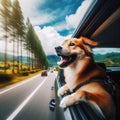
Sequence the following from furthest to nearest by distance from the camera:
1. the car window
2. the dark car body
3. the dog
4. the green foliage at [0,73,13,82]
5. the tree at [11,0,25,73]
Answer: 1. the tree at [11,0,25,73]
2. the green foliage at [0,73,13,82]
3. the car window
4. the dog
5. the dark car body

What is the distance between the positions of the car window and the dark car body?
0.16 ft

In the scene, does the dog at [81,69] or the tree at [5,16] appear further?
the tree at [5,16]

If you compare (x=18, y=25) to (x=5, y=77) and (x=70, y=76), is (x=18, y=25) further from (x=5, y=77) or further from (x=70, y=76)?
(x=70, y=76)

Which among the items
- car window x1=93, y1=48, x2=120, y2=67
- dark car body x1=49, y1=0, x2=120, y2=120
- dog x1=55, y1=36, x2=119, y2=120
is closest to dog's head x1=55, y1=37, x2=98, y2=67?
Answer: dog x1=55, y1=36, x2=119, y2=120

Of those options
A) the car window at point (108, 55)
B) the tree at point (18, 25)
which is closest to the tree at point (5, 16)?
the tree at point (18, 25)

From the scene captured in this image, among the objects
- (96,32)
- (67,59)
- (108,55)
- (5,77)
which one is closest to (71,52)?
(67,59)

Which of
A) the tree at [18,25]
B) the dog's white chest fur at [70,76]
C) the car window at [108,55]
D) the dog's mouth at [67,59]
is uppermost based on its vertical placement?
the tree at [18,25]

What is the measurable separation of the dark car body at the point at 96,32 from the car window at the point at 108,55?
48 millimetres

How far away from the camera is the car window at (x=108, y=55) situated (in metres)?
2.30

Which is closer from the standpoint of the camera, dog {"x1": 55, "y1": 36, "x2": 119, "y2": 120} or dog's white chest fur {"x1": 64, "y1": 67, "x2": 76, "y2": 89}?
dog {"x1": 55, "y1": 36, "x2": 119, "y2": 120}

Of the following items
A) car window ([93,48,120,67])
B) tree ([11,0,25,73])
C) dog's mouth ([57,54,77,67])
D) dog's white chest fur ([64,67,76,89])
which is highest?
tree ([11,0,25,73])

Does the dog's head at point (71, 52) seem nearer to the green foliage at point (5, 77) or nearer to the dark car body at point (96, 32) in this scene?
the dark car body at point (96, 32)

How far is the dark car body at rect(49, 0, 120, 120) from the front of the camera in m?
1.21

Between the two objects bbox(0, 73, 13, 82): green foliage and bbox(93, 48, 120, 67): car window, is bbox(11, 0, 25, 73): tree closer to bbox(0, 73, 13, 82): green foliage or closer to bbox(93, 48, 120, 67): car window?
bbox(0, 73, 13, 82): green foliage
